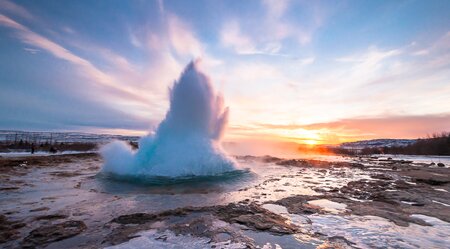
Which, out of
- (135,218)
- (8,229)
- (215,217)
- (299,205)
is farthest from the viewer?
(299,205)

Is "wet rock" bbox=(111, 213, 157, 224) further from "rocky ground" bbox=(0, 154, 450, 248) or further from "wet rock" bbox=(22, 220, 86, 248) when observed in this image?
"wet rock" bbox=(22, 220, 86, 248)

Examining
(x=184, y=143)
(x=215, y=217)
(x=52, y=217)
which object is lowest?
(x=52, y=217)

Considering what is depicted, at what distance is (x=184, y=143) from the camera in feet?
48.8

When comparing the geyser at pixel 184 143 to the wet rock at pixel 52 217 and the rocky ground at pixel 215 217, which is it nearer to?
the rocky ground at pixel 215 217

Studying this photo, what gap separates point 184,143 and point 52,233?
9856 millimetres

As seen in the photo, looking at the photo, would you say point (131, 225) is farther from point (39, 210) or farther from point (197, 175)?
point (197, 175)

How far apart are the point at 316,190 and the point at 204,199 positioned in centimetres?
494

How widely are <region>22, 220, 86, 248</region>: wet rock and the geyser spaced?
25.7 feet

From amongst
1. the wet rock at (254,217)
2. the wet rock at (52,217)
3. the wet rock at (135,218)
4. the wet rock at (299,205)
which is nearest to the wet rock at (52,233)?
the wet rock at (52,217)

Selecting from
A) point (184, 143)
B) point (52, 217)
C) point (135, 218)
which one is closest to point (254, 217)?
point (135, 218)

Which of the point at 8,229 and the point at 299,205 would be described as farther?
the point at 299,205

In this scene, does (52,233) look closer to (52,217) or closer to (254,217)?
(52,217)

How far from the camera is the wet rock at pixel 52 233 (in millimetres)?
4707

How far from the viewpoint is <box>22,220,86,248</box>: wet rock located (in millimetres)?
4707
